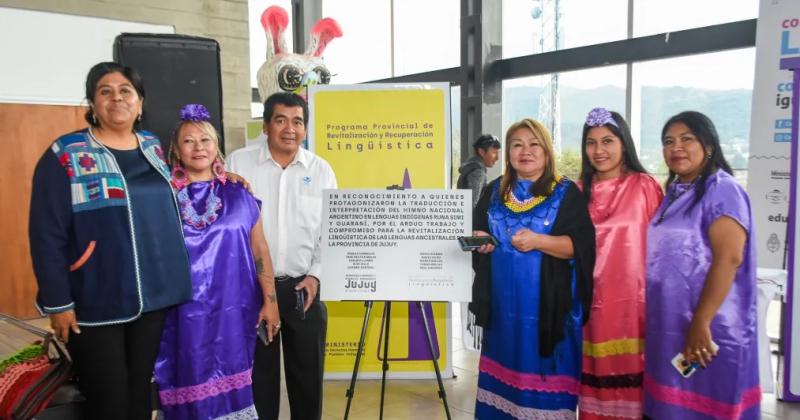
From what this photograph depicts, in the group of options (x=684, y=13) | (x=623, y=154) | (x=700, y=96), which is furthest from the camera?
(x=700, y=96)

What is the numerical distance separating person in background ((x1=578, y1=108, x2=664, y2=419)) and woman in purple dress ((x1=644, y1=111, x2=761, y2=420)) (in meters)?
0.07

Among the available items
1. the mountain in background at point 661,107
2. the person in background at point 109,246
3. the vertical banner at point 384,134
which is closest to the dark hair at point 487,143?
the mountain in background at point 661,107

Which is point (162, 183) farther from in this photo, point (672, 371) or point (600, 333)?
point (672, 371)

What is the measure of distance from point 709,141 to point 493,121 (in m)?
3.92

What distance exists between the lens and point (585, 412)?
2404mm

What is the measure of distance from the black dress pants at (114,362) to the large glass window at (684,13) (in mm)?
4167

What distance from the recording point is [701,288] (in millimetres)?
2123

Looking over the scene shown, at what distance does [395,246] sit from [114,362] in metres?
1.08

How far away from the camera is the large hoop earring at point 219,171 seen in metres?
2.25

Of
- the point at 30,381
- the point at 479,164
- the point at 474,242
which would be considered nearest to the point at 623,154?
the point at 474,242

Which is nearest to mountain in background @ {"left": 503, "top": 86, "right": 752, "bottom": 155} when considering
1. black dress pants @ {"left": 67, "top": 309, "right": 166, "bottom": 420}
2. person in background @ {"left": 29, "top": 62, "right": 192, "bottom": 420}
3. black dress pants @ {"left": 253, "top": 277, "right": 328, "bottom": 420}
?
black dress pants @ {"left": 253, "top": 277, "right": 328, "bottom": 420}

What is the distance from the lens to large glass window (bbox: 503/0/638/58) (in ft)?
16.3

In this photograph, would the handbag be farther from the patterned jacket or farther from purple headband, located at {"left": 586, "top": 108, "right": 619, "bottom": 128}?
purple headband, located at {"left": 586, "top": 108, "right": 619, "bottom": 128}

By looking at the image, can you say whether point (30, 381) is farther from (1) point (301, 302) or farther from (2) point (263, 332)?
(1) point (301, 302)
